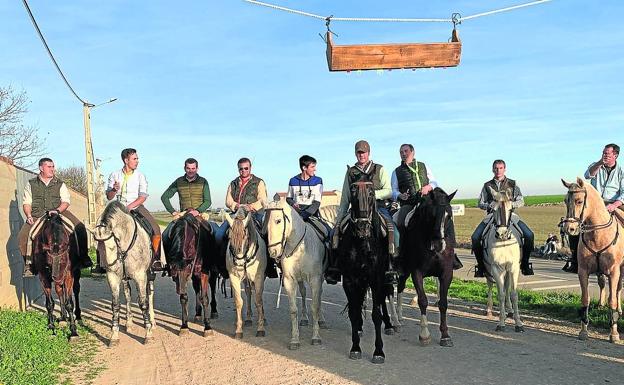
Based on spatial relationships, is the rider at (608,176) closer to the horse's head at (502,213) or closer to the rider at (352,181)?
the horse's head at (502,213)

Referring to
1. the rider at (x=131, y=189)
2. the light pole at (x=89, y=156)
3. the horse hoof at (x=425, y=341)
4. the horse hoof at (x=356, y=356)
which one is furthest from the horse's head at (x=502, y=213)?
the light pole at (x=89, y=156)

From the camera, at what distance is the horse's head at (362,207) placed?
22.6ft

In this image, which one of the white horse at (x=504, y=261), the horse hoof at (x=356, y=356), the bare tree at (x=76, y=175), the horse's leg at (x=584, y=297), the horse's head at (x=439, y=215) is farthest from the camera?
the bare tree at (x=76, y=175)

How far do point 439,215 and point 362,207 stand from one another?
1.68 meters

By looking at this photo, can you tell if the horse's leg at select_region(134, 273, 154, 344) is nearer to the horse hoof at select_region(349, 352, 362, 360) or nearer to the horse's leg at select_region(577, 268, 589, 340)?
the horse hoof at select_region(349, 352, 362, 360)

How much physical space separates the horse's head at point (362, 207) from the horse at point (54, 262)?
5.02 meters

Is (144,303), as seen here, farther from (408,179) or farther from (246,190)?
(408,179)

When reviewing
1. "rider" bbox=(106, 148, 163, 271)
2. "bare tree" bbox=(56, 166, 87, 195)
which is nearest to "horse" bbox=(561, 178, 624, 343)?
"rider" bbox=(106, 148, 163, 271)

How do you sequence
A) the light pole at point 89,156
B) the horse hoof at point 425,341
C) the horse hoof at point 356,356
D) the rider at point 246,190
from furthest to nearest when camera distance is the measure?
the light pole at point 89,156 → the rider at point 246,190 → the horse hoof at point 425,341 → the horse hoof at point 356,356

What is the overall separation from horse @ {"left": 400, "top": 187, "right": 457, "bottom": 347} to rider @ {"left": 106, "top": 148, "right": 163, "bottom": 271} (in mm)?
4299

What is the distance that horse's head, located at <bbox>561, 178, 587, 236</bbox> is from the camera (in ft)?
26.7

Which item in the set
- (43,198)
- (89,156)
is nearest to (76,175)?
(89,156)

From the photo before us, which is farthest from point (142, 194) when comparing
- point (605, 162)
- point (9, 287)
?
point (605, 162)

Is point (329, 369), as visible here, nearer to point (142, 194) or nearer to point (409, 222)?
point (409, 222)
